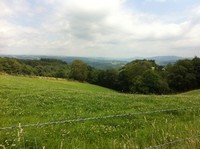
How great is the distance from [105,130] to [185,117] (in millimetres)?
5344

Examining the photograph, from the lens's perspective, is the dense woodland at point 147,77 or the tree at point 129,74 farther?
the tree at point 129,74

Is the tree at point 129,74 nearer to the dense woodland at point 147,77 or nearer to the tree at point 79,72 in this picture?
the dense woodland at point 147,77

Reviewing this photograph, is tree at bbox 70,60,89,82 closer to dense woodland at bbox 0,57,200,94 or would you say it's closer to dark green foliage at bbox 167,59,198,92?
dense woodland at bbox 0,57,200,94

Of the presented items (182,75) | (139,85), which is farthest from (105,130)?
(182,75)

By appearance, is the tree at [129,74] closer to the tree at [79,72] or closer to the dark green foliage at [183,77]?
the dark green foliage at [183,77]

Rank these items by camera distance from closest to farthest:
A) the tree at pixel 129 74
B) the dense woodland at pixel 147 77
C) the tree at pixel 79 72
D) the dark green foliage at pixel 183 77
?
the dense woodland at pixel 147 77, the dark green foliage at pixel 183 77, the tree at pixel 129 74, the tree at pixel 79 72

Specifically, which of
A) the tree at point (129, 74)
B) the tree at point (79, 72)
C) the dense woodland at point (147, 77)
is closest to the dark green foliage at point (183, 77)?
the dense woodland at point (147, 77)

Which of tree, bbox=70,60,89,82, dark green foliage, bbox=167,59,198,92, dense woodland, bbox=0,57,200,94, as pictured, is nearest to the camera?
dense woodland, bbox=0,57,200,94

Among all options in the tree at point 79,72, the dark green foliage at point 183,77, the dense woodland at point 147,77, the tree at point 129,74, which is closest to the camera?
the dense woodland at point 147,77

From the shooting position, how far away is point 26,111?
13539mm

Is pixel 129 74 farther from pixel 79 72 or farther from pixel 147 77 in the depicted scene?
pixel 79 72

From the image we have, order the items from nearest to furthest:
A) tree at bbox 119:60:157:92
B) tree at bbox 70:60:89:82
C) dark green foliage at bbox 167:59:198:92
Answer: dark green foliage at bbox 167:59:198:92, tree at bbox 119:60:157:92, tree at bbox 70:60:89:82

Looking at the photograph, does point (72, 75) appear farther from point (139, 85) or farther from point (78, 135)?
point (78, 135)

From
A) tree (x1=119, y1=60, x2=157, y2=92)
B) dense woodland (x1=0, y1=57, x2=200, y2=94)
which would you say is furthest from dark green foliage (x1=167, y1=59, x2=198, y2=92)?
tree (x1=119, y1=60, x2=157, y2=92)
